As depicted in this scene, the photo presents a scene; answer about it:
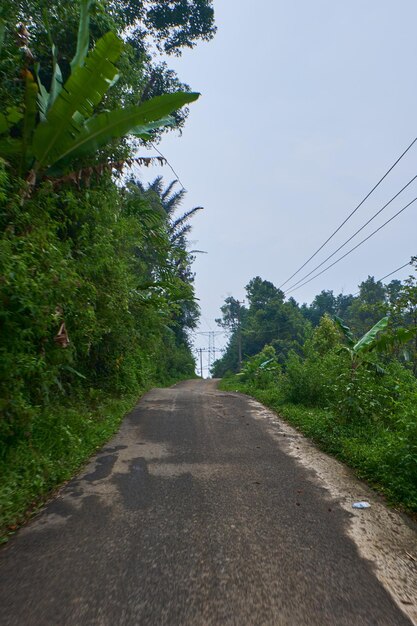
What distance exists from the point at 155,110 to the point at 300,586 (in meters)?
5.31

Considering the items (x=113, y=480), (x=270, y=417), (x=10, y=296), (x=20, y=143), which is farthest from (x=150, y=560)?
(x=270, y=417)

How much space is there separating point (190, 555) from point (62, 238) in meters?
5.15

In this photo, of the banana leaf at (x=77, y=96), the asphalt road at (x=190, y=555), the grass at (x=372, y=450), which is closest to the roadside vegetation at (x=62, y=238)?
the banana leaf at (x=77, y=96)

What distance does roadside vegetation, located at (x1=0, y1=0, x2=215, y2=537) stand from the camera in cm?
369

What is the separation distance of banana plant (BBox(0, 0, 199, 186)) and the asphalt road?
4.06 metres

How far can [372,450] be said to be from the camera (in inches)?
193

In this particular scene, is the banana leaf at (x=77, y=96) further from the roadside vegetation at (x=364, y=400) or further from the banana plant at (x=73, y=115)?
the roadside vegetation at (x=364, y=400)

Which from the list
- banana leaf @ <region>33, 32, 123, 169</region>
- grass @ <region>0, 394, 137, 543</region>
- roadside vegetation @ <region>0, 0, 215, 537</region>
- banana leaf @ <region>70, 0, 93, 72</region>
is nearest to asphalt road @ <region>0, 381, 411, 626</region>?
grass @ <region>0, 394, 137, 543</region>

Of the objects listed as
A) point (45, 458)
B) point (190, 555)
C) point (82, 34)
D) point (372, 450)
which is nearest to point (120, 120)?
point (82, 34)

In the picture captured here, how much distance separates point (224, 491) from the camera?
4.00 metres

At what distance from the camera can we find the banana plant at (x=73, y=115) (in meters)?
4.70

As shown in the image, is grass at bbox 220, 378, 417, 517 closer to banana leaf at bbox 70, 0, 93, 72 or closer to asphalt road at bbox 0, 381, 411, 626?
asphalt road at bbox 0, 381, 411, 626

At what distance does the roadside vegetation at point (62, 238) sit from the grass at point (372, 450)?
3.42 metres

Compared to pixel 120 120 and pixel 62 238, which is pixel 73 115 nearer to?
pixel 120 120
